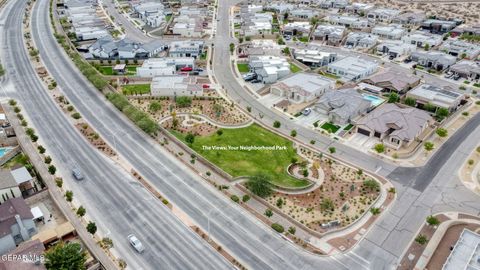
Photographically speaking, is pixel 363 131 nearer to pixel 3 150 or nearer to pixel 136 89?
pixel 136 89

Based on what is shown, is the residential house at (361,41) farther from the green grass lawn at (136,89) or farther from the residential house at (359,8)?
the green grass lawn at (136,89)

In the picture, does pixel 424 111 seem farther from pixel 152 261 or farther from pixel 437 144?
pixel 152 261

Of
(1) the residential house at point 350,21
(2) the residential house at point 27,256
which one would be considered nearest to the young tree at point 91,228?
(2) the residential house at point 27,256

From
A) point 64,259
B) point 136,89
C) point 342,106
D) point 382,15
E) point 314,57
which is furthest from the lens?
point 382,15

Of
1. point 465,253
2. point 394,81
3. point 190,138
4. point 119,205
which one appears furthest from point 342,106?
point 119,205

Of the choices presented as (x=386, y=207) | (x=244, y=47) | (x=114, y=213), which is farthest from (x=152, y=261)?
(x=244, y=47)

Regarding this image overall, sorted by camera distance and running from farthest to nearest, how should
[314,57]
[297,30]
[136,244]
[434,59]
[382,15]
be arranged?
[382,15]
[297,30]
[314,57]
[434,59]
[136,244]
